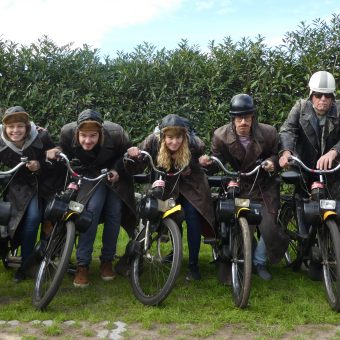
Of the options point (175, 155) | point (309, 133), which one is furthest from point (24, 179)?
point (309, 133)

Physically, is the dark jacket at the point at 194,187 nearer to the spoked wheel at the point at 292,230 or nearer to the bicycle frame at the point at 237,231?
the bicycle frame at the point at 237,231

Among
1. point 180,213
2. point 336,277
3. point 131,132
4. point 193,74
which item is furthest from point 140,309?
point 193,74

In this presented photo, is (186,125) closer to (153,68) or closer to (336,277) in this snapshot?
(336,277)

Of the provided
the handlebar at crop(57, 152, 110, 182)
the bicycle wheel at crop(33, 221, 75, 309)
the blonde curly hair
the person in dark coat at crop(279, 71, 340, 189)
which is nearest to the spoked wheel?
the person in dark coat at crop(279, 71, 340, 189)

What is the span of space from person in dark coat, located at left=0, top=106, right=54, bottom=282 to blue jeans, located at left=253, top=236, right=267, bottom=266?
2104 millimetres

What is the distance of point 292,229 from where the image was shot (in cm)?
525

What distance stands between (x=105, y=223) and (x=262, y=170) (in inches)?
62.7

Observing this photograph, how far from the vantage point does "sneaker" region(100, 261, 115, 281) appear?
518cm

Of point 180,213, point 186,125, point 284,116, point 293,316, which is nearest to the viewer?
point 293,316

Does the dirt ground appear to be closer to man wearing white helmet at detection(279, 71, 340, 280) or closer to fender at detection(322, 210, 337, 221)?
fender at detection(322, 210, 337, 221)

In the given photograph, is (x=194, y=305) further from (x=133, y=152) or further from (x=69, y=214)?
(x=133, y=152)

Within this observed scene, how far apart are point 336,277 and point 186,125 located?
1837 mm

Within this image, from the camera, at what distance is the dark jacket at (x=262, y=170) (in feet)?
16.6

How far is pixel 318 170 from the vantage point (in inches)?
182
